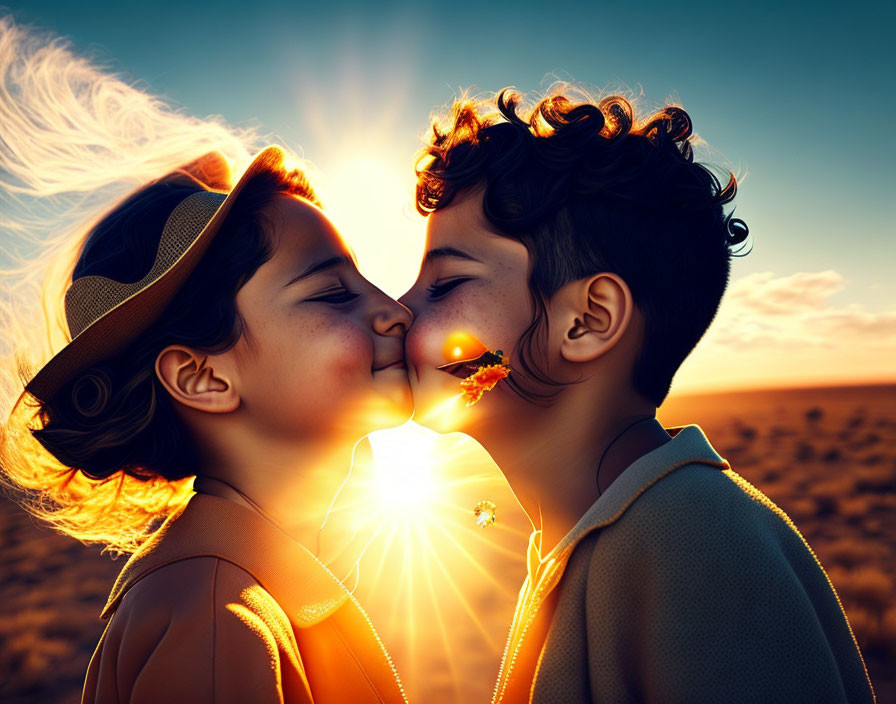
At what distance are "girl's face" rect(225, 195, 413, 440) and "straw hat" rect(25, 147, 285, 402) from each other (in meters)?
0.27

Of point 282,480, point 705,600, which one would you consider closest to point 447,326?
point 282,480

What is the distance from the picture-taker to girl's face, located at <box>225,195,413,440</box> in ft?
8.16

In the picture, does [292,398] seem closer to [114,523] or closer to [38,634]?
[114,523]

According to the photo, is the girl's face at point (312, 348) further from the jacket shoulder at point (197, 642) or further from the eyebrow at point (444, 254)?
the jacket shoulder at point (197, 642)

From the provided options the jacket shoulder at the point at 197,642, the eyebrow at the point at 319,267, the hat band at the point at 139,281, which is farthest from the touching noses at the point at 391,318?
the jacket shoulder at the point at 197,642

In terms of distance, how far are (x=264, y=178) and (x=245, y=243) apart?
1.39 feet

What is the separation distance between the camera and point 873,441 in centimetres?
2889

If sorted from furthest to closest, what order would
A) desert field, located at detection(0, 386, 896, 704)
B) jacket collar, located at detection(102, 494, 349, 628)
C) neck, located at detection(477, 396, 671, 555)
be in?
desert field, located at detection(0, 386, 896, 704)
neck, located at detection(477, 396, 671, 555)
jacket collar, located at detection(102, 494, 349, 628)

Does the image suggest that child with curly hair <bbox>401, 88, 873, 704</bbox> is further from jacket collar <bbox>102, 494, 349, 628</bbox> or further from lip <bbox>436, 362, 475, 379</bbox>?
jacket collar <bbox>102, 494, 349, 628</bbox>

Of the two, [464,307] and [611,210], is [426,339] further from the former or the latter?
[611,210]

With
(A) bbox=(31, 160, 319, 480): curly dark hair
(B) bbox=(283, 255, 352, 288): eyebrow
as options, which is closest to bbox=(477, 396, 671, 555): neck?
(B) bbox=(283, 255, 352, 288): eyebrow

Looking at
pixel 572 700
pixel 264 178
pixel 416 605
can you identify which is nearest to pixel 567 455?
pixel 572 700

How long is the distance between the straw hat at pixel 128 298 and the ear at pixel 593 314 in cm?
144

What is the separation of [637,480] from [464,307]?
0.98 meters
